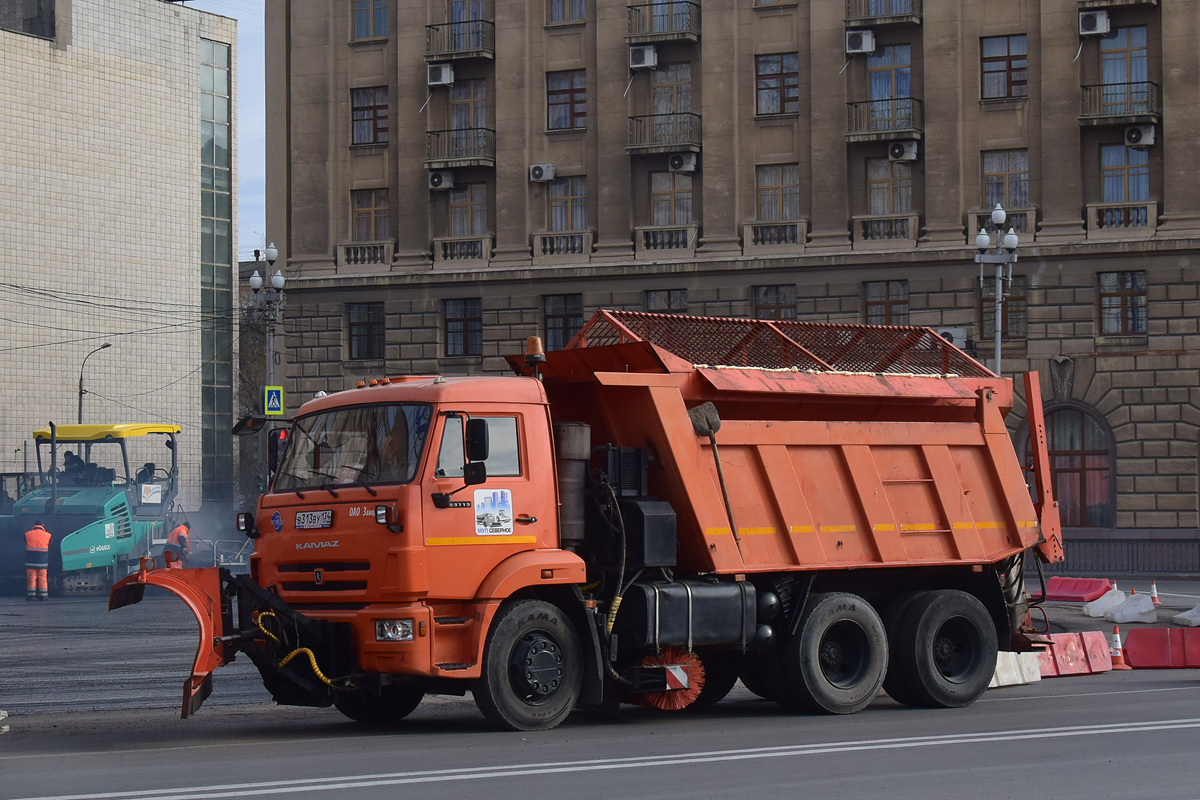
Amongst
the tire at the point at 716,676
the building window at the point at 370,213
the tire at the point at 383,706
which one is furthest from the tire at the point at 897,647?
the building window at the point at 370,213

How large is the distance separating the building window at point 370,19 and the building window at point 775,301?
542 inches

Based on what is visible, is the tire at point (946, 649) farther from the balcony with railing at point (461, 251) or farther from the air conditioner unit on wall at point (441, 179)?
the air conditioner unit on wall at point (441, 179)

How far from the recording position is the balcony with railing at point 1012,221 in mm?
39469

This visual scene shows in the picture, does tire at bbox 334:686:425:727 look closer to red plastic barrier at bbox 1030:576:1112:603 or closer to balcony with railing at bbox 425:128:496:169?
red plastic barrier at bbox 1030:576:1112:603

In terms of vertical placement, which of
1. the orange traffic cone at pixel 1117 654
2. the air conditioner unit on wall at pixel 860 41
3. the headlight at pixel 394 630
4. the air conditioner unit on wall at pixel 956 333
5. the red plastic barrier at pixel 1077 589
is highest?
the air conditioner unit on wall at pixel 860 41

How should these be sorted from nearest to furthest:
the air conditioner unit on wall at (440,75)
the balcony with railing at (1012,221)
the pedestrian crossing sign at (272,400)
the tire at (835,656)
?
1. the tire at (835,656)
2. the pedestrian crossing sign at (272,400)
3. the balcony with railing at (1012,221)
4. the air conditioner unit on wall at (440,75)

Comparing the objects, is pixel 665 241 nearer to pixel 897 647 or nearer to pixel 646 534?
pixel 897 647

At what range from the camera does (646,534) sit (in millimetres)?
12570

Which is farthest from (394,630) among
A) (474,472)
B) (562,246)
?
(562,246)

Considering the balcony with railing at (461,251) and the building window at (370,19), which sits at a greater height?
the building window at (370,19)

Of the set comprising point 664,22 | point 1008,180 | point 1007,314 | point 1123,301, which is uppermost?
point 664,22

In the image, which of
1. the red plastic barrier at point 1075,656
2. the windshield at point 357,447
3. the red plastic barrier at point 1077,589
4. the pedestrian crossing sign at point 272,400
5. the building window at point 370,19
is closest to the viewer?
the windshield at point 357,447

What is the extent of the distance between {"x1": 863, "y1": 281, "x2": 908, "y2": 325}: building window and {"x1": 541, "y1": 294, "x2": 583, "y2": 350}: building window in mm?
7702

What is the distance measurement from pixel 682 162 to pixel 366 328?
407 inches
